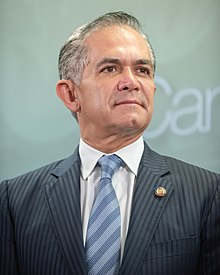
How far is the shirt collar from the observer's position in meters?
1.17

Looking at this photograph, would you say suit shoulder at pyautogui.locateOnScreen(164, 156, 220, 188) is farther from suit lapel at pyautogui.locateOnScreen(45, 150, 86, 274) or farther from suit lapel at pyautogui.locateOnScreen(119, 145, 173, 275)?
suit lapel at pyautogui.locateOnScreen(45, 150, 86, 274)

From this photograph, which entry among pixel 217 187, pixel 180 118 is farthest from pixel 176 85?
pixel 217 187

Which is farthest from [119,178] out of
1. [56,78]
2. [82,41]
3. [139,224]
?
[56,78]

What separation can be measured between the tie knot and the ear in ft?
0.56

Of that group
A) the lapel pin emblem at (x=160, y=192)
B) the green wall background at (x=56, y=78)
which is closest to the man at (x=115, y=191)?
the lapel pin emblem at (x=160, y=192)

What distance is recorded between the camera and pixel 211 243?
3.53 ft

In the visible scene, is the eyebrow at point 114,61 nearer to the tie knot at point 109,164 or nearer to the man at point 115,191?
the man at point 115,191

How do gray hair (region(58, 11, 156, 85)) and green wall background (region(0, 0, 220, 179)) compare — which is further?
green wall background (region(0, 0, 220, 179))

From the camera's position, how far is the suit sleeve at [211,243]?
1069 millimetres

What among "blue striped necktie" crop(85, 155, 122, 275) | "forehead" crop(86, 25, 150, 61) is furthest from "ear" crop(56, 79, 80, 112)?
"blue striped necktie" crop(85, 155, 122, 275)

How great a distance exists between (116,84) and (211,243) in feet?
1.40

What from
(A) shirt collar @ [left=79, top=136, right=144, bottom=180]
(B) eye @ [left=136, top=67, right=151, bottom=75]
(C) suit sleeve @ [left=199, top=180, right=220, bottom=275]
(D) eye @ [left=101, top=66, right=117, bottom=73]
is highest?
(D) eye @ [left=101, top=66, right=117, bottom=73]

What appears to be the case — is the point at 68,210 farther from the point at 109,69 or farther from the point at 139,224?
the point at 109,69

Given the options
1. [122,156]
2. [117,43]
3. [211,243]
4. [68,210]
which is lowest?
[211,243]
